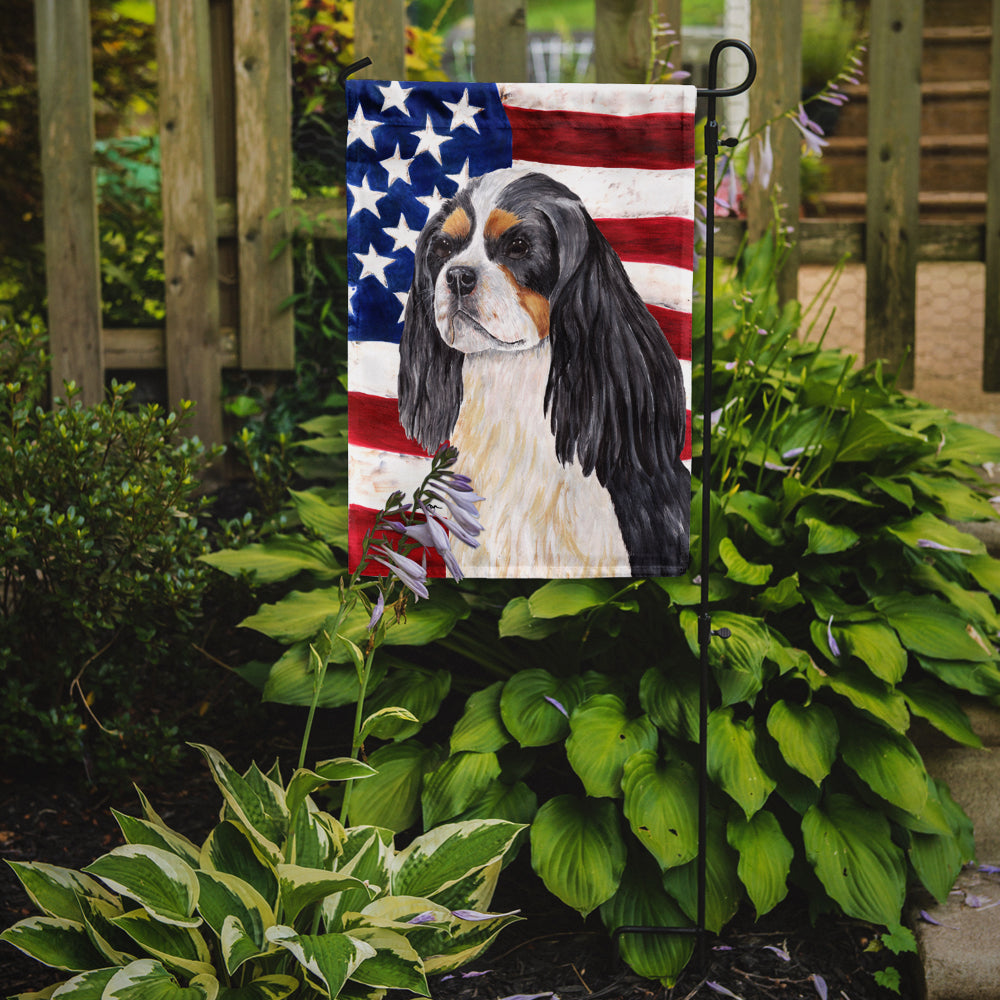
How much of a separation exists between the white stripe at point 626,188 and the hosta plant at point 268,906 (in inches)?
44.0

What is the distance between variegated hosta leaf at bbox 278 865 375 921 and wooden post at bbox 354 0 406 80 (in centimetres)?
254

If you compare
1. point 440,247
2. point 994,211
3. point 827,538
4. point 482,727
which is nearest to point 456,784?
point 482,727

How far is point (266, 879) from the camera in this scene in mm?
1680

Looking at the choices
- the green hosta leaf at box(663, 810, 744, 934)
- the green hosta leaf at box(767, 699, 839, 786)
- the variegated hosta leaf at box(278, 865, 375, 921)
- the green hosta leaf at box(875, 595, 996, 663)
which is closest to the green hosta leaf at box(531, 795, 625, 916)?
the green hosta leaf at box(663, 810, 744, 934)

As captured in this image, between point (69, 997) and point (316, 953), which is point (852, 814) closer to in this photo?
point (316, 953)

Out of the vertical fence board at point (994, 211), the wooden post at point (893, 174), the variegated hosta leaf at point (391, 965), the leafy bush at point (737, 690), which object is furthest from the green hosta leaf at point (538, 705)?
the vertical fence board at point (994, 211)

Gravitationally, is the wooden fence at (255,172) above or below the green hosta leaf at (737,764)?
above

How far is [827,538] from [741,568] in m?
0.21

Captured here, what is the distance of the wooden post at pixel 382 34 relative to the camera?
319 cm

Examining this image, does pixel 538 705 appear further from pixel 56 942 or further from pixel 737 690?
pixel 56 942

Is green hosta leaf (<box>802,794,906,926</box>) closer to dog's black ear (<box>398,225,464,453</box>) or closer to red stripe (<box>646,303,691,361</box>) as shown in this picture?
red stripe (<box>646,303,691,361</box>)

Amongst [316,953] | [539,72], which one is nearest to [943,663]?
[316,953]

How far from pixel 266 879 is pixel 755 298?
6.65ft

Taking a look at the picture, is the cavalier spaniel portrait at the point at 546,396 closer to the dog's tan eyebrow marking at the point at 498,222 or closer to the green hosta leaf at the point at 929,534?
the dog's tan eyebrow marking at the point at 498,222
